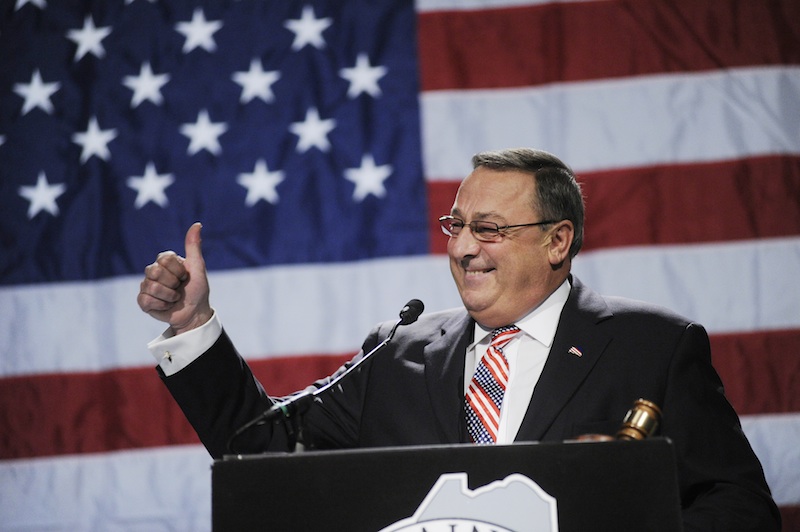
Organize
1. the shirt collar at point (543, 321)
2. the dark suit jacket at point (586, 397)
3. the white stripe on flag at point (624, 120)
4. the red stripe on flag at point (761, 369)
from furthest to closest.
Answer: the white stripe on flag at point (624, 120), the red stripe on flag at point (761, 369), the shirt collar at point (543, 321), the dark suit jacket at point (586, 397)

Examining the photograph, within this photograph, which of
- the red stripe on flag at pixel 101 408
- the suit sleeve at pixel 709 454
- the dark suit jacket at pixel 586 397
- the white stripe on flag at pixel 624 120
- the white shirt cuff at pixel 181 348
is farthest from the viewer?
the red stripe on flag at pixel 101 408

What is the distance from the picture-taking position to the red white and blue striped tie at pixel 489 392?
1856 millimetres

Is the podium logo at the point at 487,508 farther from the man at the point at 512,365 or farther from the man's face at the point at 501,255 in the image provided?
the man's face at the point at 501,255

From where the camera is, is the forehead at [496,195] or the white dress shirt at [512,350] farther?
the forehead at [496,195]

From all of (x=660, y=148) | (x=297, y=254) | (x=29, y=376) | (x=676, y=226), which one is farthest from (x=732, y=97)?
(x=29, y=376)

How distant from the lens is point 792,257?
300cm

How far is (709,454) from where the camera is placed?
1.75 meters

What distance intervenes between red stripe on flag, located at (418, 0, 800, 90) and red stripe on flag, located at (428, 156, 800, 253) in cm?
37

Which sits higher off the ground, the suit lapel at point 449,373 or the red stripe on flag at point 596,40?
the red stripe on flag at point 596,40

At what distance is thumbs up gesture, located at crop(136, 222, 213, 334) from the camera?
1.76m

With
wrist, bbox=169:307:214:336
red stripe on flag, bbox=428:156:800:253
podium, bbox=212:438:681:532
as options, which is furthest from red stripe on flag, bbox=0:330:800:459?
podium, bbox=212:438:681:532

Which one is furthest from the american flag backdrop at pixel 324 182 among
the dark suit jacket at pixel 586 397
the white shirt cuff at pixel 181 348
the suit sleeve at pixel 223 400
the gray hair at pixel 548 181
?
the white shirt cuff at pixel 181 348

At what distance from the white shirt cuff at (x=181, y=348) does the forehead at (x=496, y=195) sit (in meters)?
0.63

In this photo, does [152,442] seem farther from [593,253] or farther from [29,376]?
[593,253]
